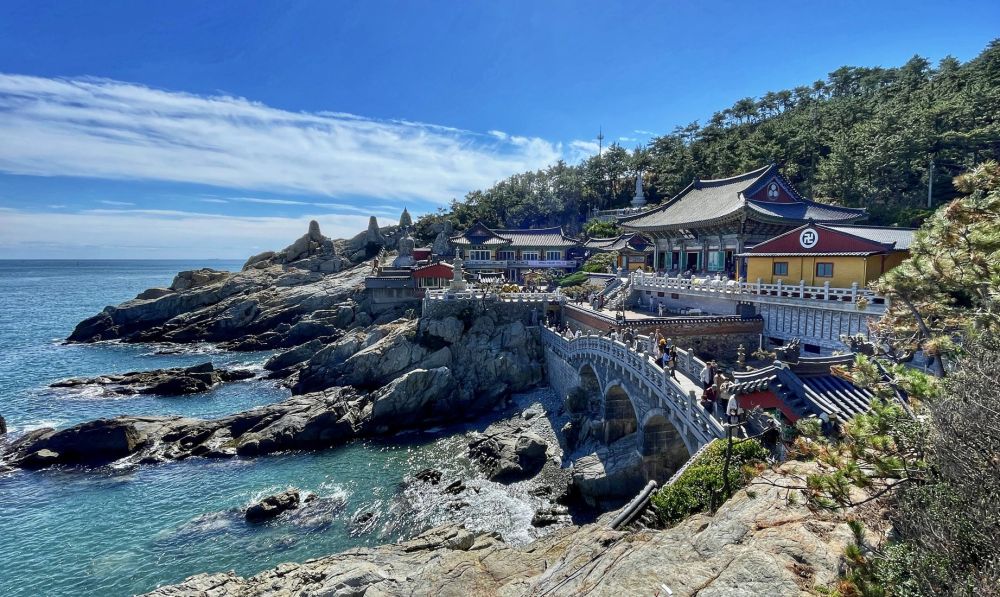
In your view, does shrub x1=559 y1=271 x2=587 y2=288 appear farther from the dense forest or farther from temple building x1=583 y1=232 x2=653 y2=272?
the dense forest

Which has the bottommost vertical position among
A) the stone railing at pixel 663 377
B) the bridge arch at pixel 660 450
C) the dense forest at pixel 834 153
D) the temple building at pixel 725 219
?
the bridge arch at pixel 660 450

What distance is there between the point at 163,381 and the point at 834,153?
2747 inches

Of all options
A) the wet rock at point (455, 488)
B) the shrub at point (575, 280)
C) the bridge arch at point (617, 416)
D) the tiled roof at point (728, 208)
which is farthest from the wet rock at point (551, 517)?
the shrub at point (575, 280)

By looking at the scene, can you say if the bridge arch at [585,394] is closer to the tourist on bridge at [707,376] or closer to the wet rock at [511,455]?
the wet rock at [511,455]

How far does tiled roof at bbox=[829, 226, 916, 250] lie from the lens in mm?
21516

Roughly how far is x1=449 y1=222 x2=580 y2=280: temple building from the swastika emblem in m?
38.0

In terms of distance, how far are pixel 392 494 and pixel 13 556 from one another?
15.7m

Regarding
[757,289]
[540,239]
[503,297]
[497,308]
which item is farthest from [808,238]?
[540,239]

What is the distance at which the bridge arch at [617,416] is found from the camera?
76.7 feet

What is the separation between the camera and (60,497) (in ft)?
77.7

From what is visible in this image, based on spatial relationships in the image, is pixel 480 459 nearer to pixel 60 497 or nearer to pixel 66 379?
pixel 60 497

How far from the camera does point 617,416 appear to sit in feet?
77.3

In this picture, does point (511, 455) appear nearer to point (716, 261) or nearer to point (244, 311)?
point (716, 261)

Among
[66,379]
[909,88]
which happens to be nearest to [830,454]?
[66,379]
